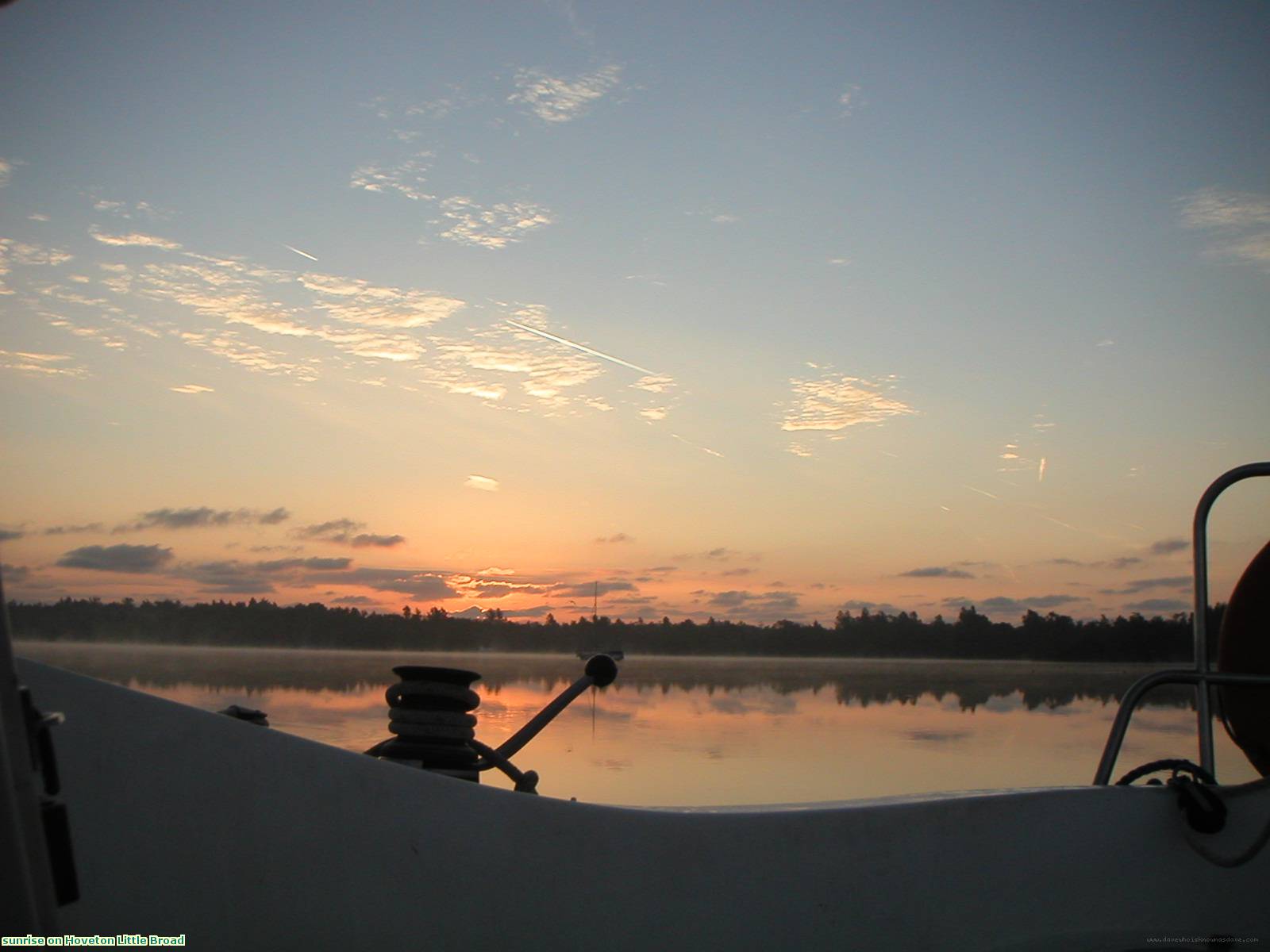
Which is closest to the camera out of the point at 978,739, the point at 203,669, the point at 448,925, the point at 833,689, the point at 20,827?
the point at 20,827

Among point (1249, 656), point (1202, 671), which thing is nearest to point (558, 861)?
point (1202, 671)

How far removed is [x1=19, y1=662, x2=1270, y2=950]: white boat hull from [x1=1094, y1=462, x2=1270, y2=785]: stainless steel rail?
157mm

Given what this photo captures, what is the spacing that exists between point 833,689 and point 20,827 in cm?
1124

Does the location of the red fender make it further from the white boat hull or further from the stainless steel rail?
the white boat hull

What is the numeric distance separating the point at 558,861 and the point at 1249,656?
1785 millimetres

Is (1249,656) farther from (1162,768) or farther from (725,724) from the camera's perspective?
(725,724)

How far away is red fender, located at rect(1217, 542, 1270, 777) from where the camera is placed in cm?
249

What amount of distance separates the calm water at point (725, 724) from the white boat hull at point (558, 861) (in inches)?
6.4

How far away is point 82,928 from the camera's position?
137 centimetres

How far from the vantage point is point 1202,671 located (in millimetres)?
2424

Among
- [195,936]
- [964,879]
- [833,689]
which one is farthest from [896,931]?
[833,689]

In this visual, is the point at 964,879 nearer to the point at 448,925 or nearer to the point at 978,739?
the point at 448,925

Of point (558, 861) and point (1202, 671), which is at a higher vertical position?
point (1202, 671)

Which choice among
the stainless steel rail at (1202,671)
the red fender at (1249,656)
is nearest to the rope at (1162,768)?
the stainless steel rail at (1202,671)
